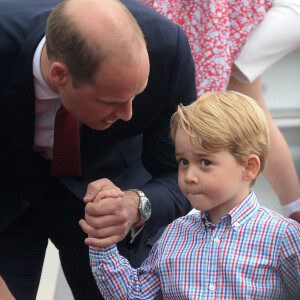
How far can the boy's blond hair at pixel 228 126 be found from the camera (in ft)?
7.32

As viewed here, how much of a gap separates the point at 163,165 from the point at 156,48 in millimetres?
425

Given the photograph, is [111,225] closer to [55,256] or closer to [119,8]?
[119,8]

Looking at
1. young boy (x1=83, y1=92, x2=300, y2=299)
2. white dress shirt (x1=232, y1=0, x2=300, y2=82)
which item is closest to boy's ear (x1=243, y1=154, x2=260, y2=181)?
young boy (x1=83, y1=92, x2=300, y2=299)

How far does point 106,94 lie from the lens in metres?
2.37

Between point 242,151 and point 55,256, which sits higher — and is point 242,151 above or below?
above

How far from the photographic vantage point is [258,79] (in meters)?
3.59

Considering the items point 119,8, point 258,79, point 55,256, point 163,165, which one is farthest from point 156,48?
point 55,256

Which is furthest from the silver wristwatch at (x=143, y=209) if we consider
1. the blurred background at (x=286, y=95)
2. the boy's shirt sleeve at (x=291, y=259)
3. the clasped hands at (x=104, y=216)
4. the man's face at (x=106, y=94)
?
the blurred background at (x=286, y=95)

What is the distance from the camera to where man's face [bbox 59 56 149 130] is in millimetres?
2340

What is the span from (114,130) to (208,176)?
56 centimetres

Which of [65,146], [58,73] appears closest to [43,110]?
[65,146]

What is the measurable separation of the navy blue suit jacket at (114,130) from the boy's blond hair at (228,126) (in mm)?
342

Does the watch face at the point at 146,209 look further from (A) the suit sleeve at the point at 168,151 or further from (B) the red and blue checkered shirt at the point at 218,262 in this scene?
(B) the red and blue checkered shirt at the point at 218,262

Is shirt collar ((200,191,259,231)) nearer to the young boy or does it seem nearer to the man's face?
the young boy
